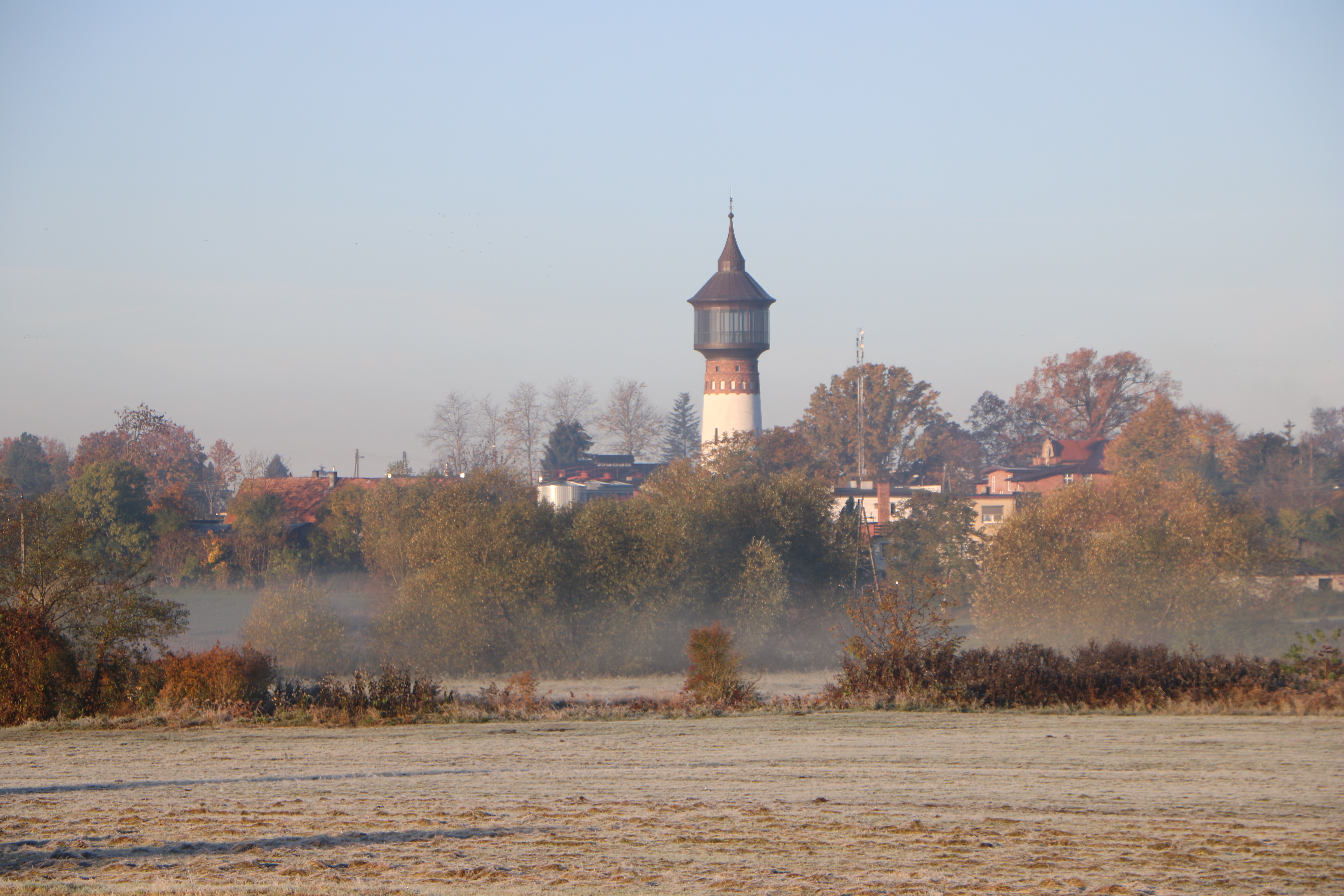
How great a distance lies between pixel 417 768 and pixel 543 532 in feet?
92.3

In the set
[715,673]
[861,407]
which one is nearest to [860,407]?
[861,407]

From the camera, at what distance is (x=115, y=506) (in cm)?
6219

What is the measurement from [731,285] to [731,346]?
16.7 ft

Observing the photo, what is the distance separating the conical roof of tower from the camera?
84750mm

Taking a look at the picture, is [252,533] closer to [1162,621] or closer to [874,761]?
[1162,621]

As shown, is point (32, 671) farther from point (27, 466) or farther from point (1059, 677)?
point (27, 466)

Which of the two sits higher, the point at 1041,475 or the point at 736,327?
the point at 736,327

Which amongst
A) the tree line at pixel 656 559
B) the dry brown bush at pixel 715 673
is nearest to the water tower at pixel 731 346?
the tree line at pixel 656 559

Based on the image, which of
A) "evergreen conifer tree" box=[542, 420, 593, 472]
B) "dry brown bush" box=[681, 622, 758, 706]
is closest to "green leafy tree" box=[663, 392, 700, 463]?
"evergreen conifer tree" box=[542, 420, 593, 472]

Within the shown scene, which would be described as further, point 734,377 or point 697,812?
point 734,377

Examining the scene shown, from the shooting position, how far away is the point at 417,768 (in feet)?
50.1

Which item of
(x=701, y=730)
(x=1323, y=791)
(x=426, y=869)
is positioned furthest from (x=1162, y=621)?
(x=426, y=869)

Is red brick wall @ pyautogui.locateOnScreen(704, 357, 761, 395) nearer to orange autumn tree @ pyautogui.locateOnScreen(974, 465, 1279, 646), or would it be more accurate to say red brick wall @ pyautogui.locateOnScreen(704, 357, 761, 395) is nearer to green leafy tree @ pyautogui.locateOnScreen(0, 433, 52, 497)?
orange autumn tree @ pyautogui.locateOnScreen(974, 465, 1279, 646)

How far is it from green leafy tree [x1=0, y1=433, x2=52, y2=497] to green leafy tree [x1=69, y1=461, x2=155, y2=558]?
131ft
